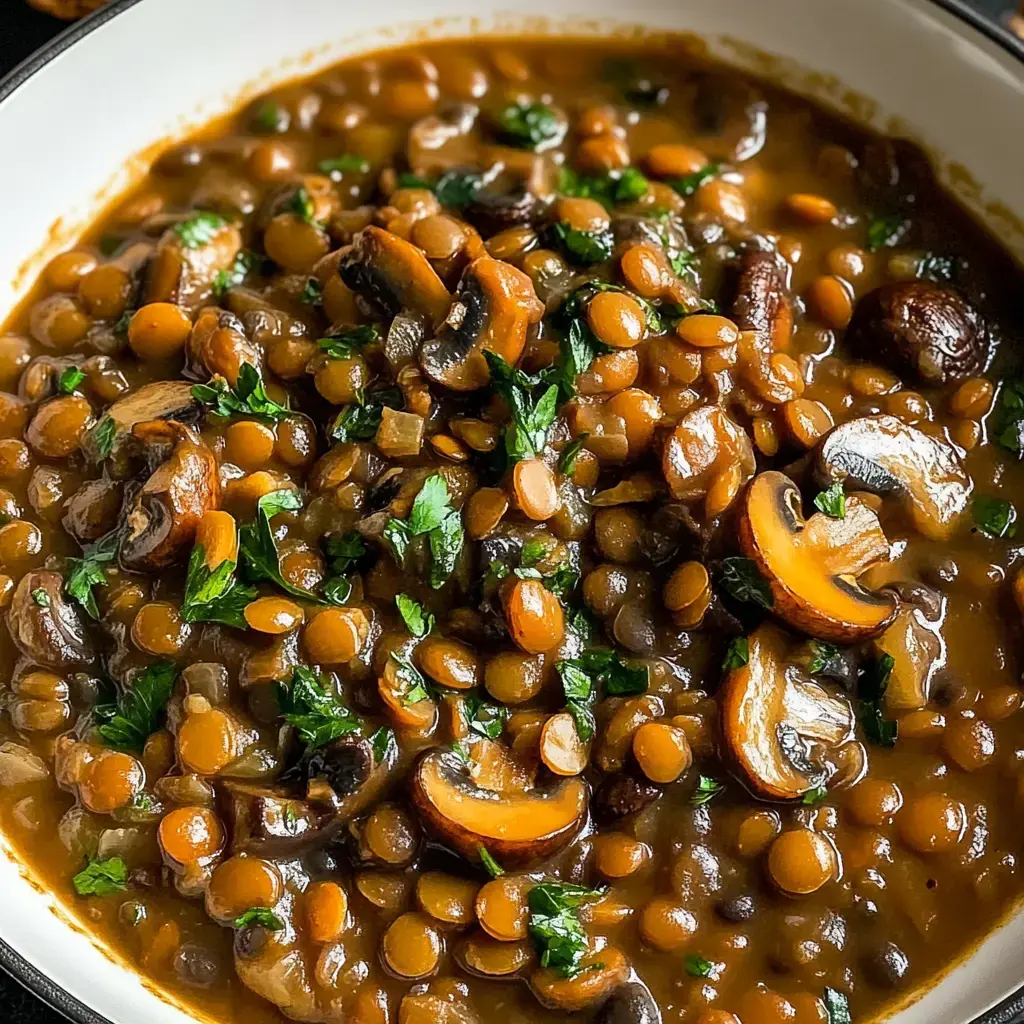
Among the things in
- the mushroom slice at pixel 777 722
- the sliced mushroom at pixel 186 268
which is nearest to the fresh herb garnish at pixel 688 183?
the sliced mushroom at pixel 186 268

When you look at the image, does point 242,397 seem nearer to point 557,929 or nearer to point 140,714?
point 140,714

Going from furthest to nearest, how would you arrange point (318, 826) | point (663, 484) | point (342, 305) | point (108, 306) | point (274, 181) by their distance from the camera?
point (274, 181)
point (108, 306)
point (342, 305)
point (663, 484)
point (318, 826)

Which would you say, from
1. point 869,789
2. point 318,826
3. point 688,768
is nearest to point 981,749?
point 869,789

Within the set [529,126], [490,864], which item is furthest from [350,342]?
[490,864]

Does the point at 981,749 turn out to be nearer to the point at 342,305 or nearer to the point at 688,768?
the point at 688,768

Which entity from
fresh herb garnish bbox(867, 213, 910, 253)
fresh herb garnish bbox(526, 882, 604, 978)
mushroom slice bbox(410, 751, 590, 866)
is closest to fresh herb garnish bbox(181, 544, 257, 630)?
mushroom slice bbox(410, 751, 590, 866)

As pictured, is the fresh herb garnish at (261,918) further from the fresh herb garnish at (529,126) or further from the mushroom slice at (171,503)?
the fresh herb garnish at (529,126)

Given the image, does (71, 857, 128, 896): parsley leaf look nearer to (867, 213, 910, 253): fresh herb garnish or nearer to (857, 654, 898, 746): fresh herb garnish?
(857, 654, 898, 746): fresh herb garnish
